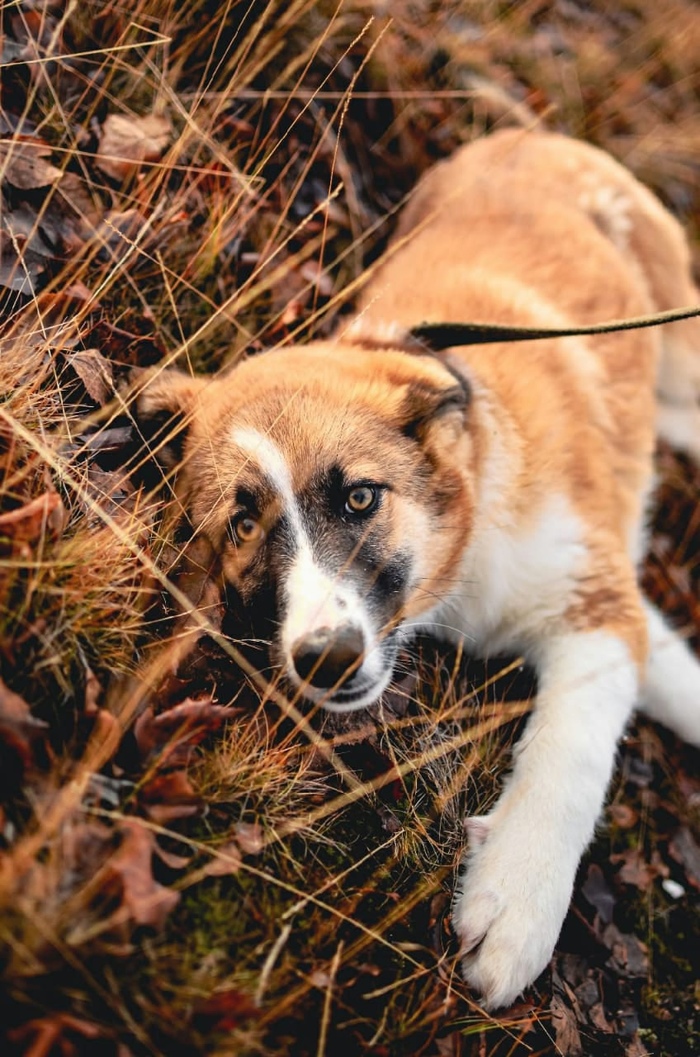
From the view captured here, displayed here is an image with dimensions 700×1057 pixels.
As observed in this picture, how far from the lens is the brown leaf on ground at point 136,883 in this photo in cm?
149

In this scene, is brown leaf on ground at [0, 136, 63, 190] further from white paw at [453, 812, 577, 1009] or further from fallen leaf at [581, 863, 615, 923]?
fallen leaf at [581, 863, 615, 923]

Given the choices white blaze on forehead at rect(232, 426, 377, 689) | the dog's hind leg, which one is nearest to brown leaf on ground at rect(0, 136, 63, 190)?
white blaze on forehead at rect(232, 426, 377, 689)

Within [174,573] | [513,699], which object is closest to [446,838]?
[513,699]

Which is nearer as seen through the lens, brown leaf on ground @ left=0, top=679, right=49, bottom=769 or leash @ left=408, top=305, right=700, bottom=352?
brown leaf on ground @ left=0, top=679, right=49, bottom=769

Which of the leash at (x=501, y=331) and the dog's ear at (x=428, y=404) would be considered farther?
the dog's ear at (x=428, y=404)

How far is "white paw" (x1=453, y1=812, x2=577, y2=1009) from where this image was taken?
1.99 meters

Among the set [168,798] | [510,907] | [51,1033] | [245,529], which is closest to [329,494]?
[245,529]

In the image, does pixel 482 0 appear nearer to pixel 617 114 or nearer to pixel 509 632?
pixel 617 114

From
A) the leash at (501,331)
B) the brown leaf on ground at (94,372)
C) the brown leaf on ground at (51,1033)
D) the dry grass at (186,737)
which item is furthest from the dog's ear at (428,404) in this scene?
the brown leaf on ground at (51,1033)

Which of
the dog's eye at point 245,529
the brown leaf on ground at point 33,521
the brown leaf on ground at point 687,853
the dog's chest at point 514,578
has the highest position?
the brown leaf on ground at point 33,521

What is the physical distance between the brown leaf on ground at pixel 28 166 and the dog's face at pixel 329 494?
2.48 feet

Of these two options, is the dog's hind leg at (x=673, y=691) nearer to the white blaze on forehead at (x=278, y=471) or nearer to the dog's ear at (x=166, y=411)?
the white blaze on forehead at (x=278, y=471)

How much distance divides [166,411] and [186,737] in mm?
1117

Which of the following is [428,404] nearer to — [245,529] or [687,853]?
[245,529]
